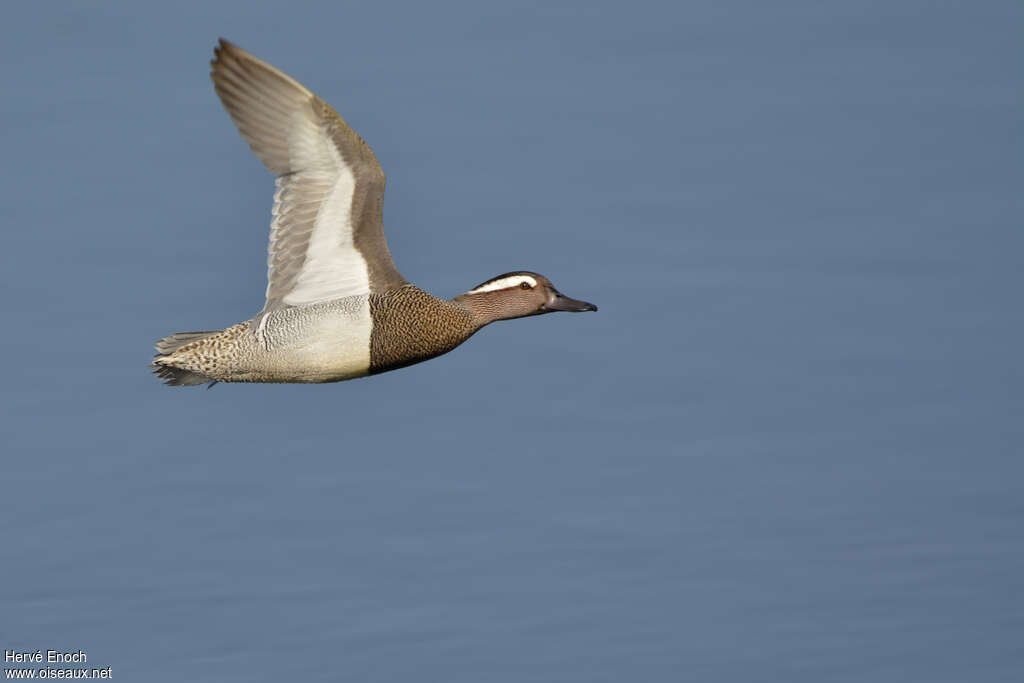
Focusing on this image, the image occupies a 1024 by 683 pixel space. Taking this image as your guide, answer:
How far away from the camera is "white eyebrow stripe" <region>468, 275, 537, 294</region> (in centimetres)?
1598

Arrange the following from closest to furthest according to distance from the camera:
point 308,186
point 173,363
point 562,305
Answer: point 308,186 < point 173,363 < point 562,305

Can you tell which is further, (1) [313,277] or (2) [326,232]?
(1) [313,277]

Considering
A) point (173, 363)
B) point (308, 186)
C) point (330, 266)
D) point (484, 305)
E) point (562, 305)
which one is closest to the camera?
point (308, 186)

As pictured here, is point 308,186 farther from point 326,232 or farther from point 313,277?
point 313,277

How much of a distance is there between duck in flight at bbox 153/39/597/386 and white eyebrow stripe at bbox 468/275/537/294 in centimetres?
37

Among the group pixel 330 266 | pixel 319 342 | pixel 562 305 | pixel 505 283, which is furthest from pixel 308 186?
pixel 562 305

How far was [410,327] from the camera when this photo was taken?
15.4m

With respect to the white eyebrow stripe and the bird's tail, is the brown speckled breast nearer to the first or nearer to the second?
the white eyebrow stripe

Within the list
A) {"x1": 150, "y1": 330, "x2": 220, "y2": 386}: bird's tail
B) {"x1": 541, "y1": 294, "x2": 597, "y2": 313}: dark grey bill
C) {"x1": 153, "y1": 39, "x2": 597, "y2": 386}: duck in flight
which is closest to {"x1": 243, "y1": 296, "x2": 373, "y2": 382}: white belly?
{"x1": 153, "y1": 39, "x2": 597, "y2": 386}: duck in flight

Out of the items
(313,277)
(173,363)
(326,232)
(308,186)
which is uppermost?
(308,186)

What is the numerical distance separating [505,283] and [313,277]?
1313mm

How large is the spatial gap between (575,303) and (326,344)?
6.08 ft

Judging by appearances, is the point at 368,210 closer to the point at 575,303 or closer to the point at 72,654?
the point at 575,303

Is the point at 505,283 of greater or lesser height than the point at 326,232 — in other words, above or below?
below
